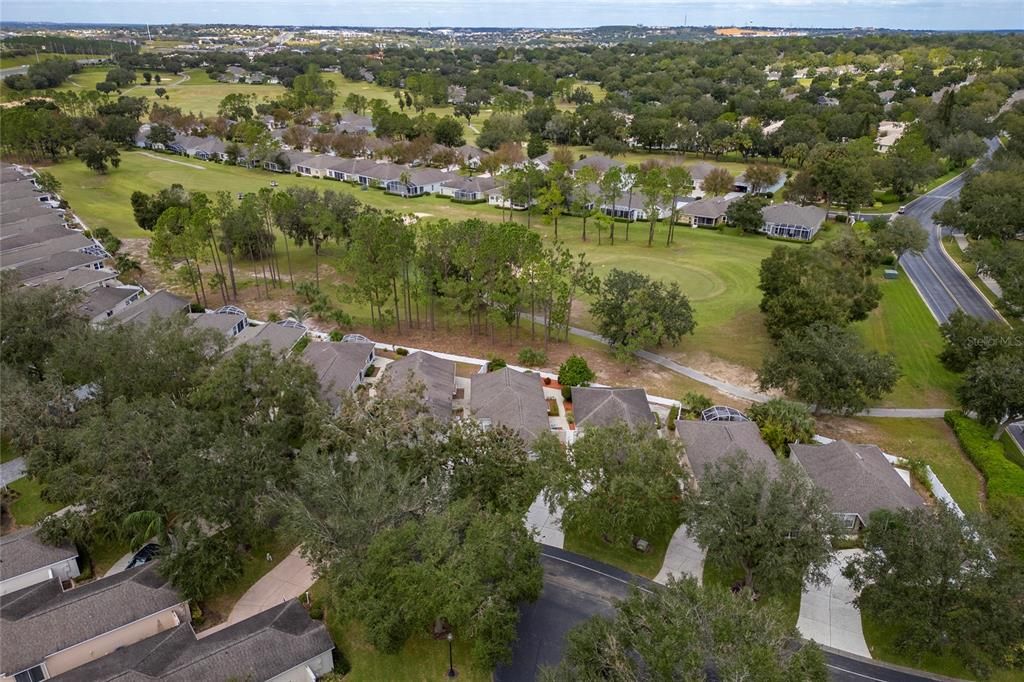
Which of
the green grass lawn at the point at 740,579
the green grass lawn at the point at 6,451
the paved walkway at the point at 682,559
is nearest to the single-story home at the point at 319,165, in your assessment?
the green grass lawn at the point at 6,451

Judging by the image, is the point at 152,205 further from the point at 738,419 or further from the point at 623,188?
the point at 738,419

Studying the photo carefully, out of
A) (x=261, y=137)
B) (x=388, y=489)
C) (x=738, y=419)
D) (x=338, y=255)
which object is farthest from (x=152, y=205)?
(x=738, y=419)

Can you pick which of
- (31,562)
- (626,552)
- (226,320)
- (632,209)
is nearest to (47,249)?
(226,320)

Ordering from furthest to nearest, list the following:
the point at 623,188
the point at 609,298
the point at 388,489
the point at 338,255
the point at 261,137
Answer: the point at 261,137
the point at 623,188
the point at 338,255
the point at 609,298
the point at 388,489

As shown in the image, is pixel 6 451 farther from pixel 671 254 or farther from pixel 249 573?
pixel 671 254

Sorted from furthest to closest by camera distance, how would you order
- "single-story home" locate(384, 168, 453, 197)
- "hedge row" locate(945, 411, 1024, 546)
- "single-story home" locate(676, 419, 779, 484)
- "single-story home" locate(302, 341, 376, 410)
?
"single-story home" locate(384, 168, 453, 197), "single-story home" locate(302, 341, 376, 410), "single-story home" locate(676, 419, 779, 484), "hedge row" locate(945, 411, 1024, 546)

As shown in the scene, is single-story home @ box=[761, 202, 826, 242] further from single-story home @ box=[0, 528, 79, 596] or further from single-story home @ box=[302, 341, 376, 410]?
single-story home @ box=[0, 528, 79, 596]

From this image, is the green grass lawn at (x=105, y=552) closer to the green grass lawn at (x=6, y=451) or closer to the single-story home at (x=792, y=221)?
the green grass lawn at (x=6, y=451)

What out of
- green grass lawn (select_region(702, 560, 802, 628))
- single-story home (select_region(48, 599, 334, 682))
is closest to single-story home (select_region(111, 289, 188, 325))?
single-story home (select_region(48, 599, 334, 682))
